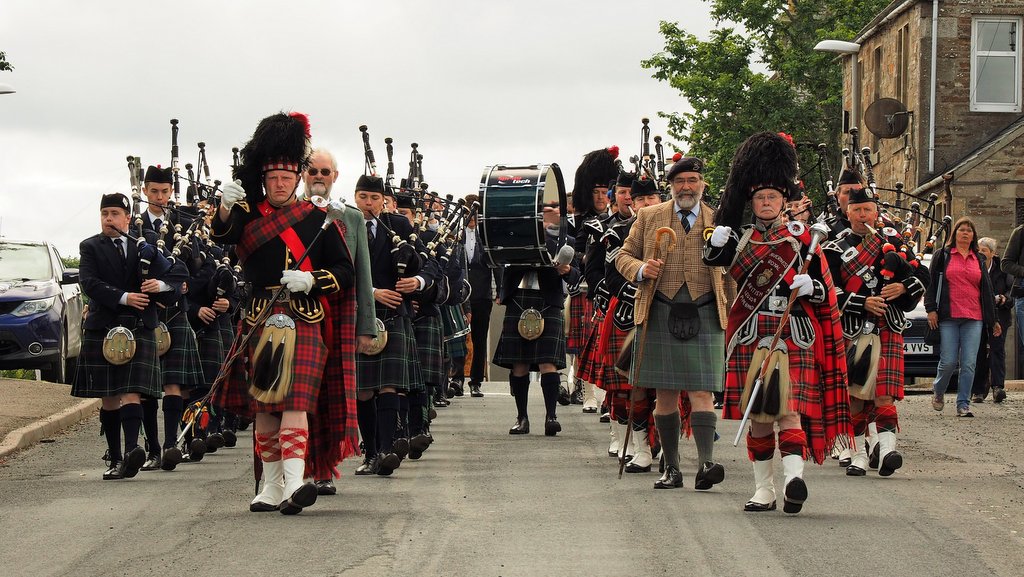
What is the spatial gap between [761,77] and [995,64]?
13.9m

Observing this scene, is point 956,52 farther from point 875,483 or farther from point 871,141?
point 875,483

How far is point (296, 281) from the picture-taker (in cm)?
861

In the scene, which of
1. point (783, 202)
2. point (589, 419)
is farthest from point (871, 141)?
point (783, 202)

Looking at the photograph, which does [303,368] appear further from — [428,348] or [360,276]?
[428,348]

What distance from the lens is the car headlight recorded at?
19578mm

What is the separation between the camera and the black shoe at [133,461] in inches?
422

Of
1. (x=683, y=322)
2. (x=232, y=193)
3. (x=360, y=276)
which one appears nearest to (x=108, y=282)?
(x=360, y=276)

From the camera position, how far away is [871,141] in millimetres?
36188

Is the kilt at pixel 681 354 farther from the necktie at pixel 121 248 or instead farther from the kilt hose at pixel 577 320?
the kilt hose at pixel 577 320

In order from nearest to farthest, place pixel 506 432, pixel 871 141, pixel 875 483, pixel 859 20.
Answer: pixel 875 483 < pixel 506 432 < pixel 871 141 < pixel 859 20

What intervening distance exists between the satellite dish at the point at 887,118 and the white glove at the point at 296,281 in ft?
80.3

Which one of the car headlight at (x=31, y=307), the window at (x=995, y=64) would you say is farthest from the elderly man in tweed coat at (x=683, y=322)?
the window at (x=995, y=64)

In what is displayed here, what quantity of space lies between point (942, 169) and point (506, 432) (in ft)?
61.4

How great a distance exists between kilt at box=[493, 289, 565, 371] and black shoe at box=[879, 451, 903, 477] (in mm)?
3917
